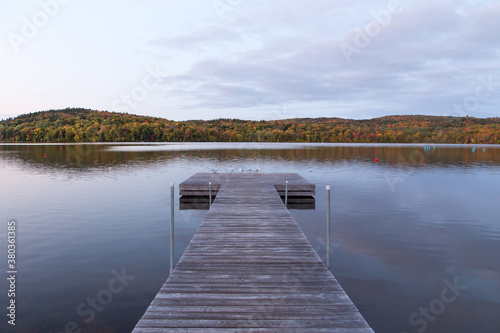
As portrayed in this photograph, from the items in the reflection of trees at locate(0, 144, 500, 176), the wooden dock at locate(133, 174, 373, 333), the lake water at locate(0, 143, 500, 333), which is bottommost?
the lake water at locate(0, 143, 500, 333)

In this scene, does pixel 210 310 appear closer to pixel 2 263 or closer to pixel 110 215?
pixel 2 263

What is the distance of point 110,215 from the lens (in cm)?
1477

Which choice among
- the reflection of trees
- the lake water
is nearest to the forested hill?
the reflection of trees

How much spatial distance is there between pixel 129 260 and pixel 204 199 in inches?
312

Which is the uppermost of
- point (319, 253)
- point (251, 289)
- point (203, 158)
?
point (203, 158)

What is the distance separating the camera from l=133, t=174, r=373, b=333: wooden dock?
13.3ft

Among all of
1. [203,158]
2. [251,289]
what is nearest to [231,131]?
[203,158]

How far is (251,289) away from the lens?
16.4ft

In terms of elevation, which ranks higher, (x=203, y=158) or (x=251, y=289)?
(x=203, y=158)

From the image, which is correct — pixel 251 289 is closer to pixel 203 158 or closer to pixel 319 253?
pixel 319 253

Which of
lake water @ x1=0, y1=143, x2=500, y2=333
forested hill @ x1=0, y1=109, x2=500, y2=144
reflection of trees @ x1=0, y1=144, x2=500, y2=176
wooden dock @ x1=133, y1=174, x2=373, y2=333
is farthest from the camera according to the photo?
forested hill @ x1=0, y1=109, x2=500, y2=144

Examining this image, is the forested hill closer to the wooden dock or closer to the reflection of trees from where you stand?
the reflection of trees

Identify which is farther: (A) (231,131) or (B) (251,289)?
(A) (231,131)

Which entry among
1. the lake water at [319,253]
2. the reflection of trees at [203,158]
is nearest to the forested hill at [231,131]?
the reflection of trees at [203,158]
